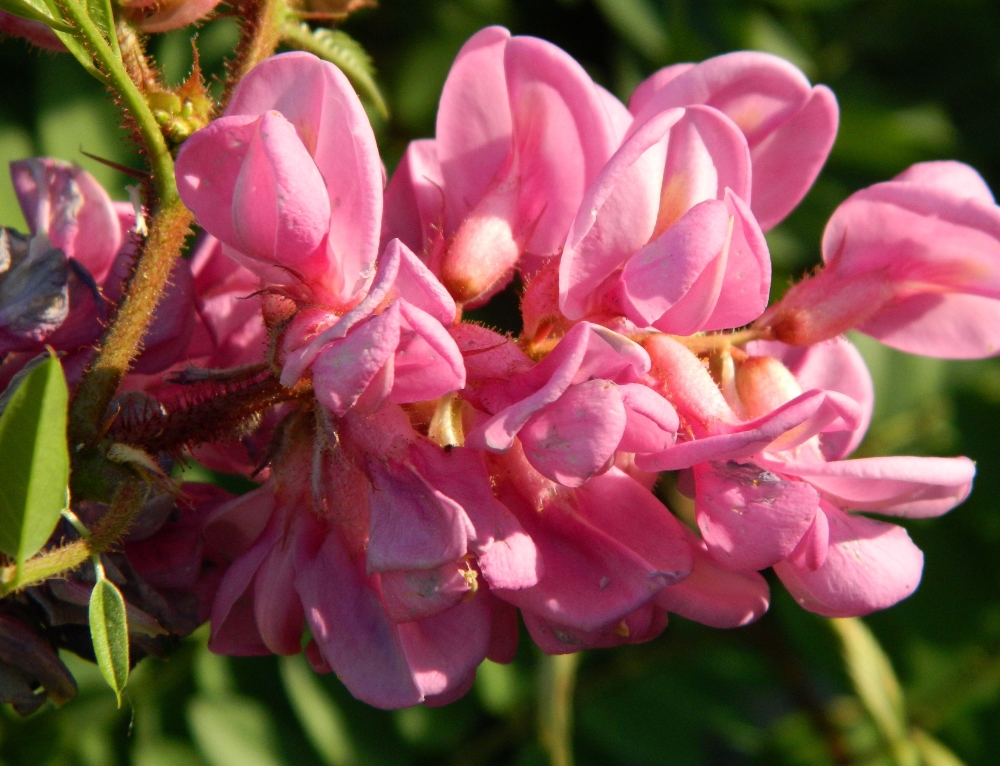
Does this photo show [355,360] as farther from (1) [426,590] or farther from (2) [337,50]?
(2) [337,50]

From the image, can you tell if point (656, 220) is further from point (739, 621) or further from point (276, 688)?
point (276, 688)

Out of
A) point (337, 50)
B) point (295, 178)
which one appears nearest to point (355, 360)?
point (295, 178)

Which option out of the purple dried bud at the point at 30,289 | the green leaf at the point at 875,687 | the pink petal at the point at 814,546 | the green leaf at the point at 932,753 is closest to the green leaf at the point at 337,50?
the purple dried bud at the point at 30,289

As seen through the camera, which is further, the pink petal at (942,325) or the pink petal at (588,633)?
the pink petal at (942,325)

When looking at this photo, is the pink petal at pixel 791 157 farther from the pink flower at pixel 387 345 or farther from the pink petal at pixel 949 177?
the pink flower at pixel 387 345

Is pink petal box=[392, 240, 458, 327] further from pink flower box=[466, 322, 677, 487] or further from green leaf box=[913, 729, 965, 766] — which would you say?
green leaf box=[913, 729, 965, 766]

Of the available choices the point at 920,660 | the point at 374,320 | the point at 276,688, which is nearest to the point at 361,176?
the point at 374,320
